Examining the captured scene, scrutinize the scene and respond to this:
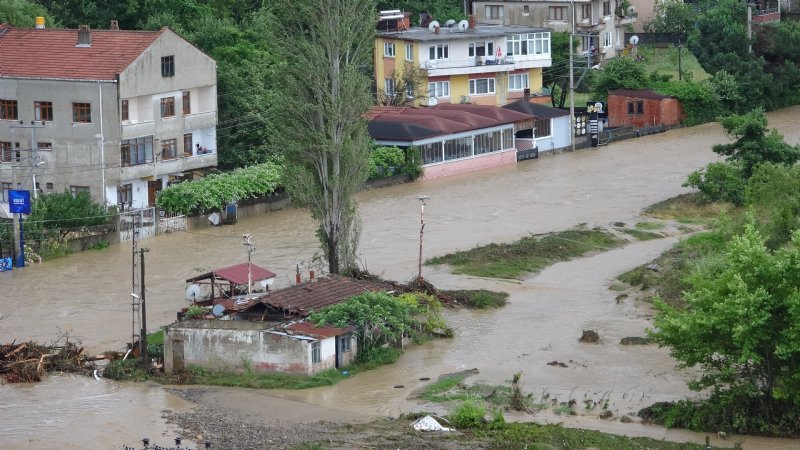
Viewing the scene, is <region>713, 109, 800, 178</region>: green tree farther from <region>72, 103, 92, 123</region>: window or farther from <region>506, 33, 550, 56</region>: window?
<region>72, 103, 92, 123</region>: window

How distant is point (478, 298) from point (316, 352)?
8.04m

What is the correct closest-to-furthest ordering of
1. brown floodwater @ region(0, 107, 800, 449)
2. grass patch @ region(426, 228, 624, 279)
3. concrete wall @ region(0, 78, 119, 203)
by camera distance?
brown floodwater @ region(0, 107, 800, 449) < grass patch @ region(426, 228, 624, 279) < concrete wall @ region(0, 78, 119, 203)

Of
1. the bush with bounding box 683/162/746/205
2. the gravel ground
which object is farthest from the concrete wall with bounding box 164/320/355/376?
the bush with bounding box 683/162/746/205

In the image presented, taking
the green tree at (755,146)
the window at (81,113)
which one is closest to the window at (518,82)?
the green tree at (755,146)

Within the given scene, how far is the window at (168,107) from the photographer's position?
180ft

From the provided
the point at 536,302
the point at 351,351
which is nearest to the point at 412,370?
the point at 351,351

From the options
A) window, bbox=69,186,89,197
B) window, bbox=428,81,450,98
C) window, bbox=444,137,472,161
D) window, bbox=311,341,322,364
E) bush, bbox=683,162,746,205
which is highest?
window, bbox=428,81,450,98

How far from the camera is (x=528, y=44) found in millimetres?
74750

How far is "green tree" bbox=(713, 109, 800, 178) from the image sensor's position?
55.0 metres

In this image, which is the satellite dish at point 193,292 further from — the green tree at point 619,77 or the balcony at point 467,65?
the green tree at point 619,77

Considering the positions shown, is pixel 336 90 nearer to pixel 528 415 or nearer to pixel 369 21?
pixel 369 21

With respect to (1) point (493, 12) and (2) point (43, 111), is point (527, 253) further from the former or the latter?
(1) point (493, 12)

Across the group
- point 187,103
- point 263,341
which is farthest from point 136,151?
point 263,341

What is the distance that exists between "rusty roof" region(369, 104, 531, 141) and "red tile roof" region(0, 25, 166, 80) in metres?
11.4
